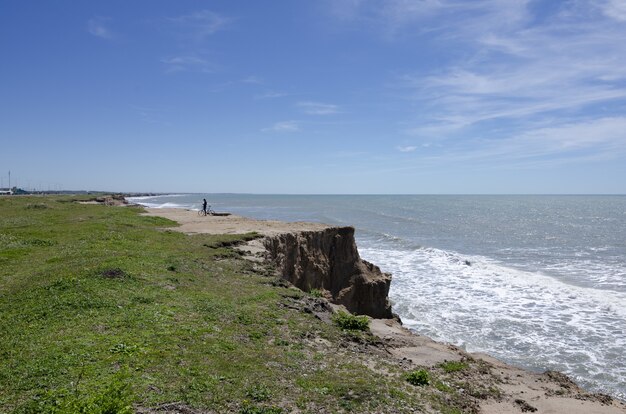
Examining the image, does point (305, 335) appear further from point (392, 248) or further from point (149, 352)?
point (392, 248)

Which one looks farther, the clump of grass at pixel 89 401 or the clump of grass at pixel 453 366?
the clump of grass at pixel 453 366

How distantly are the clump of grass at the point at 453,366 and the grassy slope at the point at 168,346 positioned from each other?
176 cm

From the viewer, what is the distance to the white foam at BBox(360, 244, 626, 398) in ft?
62.6

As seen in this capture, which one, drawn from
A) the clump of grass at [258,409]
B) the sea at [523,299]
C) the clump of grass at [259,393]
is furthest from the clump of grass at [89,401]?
the sea at [523,299]

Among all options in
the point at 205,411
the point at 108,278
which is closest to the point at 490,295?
the point at 108,278

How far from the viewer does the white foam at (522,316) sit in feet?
62.6

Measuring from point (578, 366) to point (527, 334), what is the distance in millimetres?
3888

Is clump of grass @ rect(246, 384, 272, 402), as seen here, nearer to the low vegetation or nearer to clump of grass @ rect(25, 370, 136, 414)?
the low vegetation

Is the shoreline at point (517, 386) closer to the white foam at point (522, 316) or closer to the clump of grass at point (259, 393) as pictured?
the white foam at point (522, 316)

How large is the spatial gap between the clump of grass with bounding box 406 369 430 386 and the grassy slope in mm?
303

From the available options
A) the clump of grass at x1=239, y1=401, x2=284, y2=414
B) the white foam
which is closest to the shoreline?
the white foam

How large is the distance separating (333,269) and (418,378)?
61.2ft

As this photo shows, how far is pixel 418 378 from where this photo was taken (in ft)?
36.8

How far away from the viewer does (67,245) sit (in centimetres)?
2462
